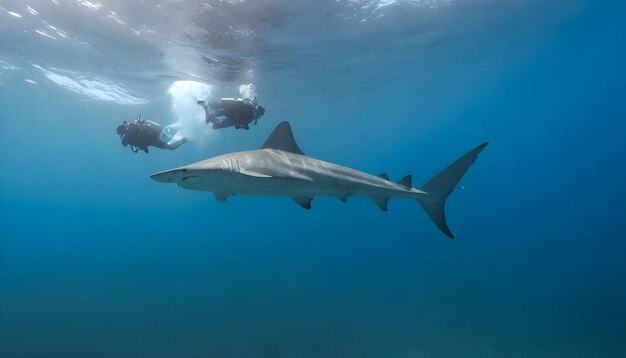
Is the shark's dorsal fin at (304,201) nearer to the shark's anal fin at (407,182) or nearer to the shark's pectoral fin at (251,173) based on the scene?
the shark's pectoral fin at (251,173)

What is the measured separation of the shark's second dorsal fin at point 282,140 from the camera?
6.04 metres

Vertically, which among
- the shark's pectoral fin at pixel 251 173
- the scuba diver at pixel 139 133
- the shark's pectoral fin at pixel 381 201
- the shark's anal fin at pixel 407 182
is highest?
the scuba diver at pixel 139 133

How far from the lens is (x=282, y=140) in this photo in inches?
240

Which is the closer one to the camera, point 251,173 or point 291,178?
point 251,173

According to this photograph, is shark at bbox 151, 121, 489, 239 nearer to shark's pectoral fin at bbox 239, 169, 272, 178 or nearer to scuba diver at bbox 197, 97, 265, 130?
shark's pectoral fin at bbox 239, 169, 272, 178

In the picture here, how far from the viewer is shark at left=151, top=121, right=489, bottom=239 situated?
4.16 metres

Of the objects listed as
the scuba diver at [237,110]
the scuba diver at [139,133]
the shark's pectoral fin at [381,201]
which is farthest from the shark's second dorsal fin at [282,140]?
the scuba diver at [139,133]

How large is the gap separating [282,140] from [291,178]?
122cm

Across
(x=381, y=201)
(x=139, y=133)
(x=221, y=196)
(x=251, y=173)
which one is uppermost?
(x=139, y=133)

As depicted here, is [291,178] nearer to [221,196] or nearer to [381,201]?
[221,196]

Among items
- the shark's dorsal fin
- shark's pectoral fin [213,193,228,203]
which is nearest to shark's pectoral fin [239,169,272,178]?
shark's pectoral fin [213,193,228,203]

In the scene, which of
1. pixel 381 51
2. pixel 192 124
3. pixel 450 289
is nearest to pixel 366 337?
pixel 450 289

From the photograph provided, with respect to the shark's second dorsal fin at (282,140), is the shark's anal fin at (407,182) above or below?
below

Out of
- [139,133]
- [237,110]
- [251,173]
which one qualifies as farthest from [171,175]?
[139,133]
